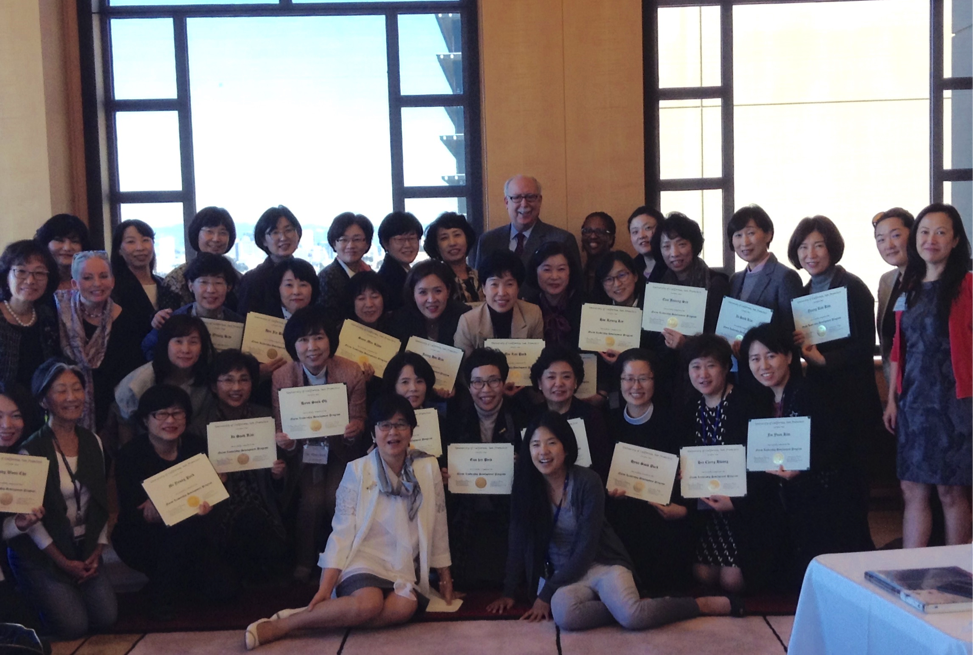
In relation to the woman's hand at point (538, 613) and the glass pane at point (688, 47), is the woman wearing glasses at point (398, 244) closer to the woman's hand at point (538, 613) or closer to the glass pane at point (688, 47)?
the woman's hand at point (538, 613)

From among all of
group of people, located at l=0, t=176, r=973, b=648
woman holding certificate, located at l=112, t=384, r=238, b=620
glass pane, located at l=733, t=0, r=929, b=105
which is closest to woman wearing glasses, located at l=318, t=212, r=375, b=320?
group of people, located at l=0, t=176, r=973, b=648

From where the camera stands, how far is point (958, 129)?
18.4ft

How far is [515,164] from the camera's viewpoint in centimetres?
543

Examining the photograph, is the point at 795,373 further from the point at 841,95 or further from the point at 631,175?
the point at 841,95

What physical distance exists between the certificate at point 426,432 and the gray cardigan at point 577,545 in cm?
50

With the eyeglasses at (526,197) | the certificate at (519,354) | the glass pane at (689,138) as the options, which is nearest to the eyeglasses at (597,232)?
the eyeglasses at (526,197)

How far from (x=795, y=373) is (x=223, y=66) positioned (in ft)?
13.1

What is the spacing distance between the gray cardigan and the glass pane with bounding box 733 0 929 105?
315 cm

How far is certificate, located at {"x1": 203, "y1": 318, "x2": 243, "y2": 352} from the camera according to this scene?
4.27m

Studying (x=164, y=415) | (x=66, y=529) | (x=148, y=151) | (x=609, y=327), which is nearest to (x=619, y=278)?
(x=609, y=327)

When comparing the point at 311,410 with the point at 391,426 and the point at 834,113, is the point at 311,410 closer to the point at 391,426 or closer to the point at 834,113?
the point at 391,426

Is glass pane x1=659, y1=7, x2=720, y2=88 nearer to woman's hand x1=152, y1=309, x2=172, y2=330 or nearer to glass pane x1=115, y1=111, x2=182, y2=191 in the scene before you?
glass pane x1=115, y1=111, x2=182, y2=191

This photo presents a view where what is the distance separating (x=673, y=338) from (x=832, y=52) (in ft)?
8.48

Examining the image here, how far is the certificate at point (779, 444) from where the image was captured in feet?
12.4
